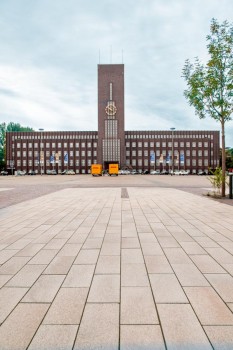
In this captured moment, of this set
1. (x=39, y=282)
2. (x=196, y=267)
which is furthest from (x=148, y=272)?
(x=39, y=282)

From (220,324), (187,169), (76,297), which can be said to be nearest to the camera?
(220,324)

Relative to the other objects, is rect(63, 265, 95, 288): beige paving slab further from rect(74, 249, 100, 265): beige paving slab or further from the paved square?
rect(74, 249, 100, 265): beige paving slab

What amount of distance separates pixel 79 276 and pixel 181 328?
5.42 feet

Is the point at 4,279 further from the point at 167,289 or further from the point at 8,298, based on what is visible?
the point at 167,289

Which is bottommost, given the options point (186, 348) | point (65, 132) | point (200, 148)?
point (186, 348)

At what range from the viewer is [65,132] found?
111 metres

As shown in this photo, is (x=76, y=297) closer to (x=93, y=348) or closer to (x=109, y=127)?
(x=93, y=348)

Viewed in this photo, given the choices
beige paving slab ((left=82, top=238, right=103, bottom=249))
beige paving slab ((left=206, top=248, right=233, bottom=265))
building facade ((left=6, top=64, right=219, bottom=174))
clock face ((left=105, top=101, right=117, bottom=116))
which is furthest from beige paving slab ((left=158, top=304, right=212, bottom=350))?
building facade ((left=6, top=64, right=219, bottom=174))

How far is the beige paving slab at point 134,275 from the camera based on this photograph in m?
3.39

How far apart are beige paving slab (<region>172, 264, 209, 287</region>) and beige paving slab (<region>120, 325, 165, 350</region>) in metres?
1.11

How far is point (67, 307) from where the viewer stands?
2.81 m

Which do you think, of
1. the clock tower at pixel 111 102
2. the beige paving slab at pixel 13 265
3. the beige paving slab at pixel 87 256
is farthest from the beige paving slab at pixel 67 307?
the clock tower at pixel 111 102

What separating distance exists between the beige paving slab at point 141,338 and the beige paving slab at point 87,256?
1806 millimetres

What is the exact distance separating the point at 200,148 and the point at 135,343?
114 meters
